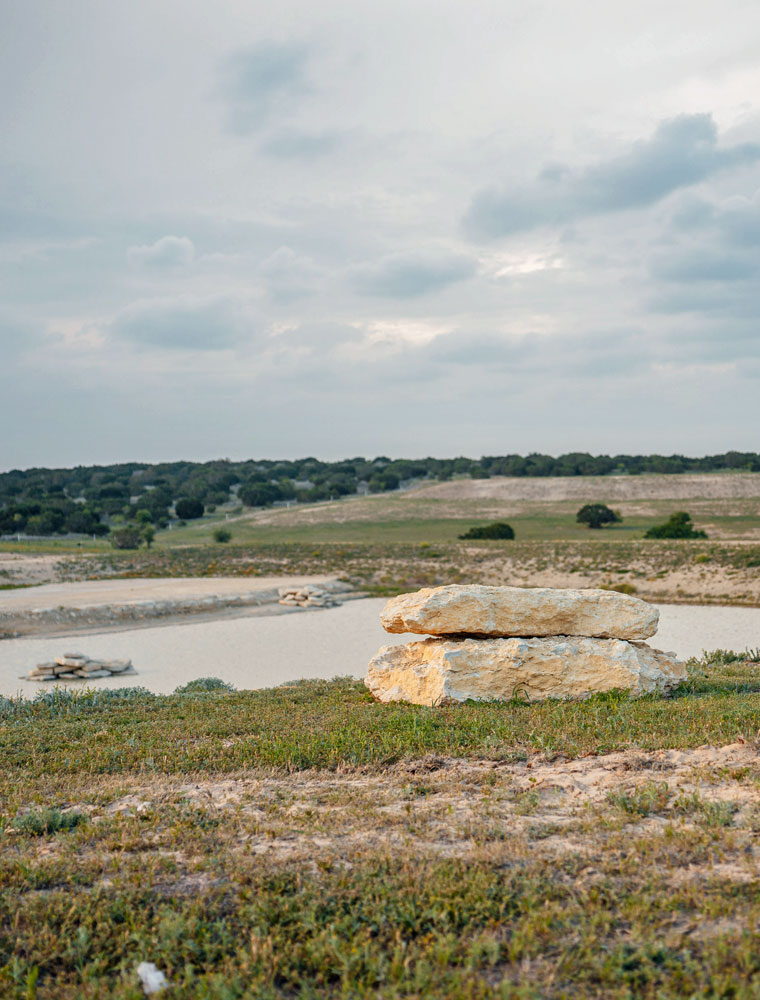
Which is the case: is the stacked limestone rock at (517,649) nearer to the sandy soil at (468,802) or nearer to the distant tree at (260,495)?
the sandy soil at (468,802)

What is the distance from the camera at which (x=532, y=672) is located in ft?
42.0

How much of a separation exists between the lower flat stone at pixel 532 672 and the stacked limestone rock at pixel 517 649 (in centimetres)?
2

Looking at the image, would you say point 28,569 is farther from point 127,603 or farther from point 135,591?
point 127,603

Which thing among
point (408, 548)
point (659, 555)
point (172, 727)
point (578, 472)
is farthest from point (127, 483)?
point (172, 727)

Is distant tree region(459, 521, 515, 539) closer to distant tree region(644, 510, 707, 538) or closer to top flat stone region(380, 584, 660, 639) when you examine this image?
distant tree region(644, 510, 707, 538)

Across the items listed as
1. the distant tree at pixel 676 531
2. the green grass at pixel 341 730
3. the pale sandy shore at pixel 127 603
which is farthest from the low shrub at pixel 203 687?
the distant tree at pixel 676 531

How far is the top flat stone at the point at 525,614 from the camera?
13.5 m

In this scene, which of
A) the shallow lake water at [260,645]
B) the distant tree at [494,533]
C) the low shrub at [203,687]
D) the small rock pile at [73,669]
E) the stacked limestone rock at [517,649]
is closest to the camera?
the stacked limestone rock at [517,649]

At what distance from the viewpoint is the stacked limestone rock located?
12.7 metres

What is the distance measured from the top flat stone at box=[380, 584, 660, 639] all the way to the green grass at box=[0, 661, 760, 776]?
1.60 metres

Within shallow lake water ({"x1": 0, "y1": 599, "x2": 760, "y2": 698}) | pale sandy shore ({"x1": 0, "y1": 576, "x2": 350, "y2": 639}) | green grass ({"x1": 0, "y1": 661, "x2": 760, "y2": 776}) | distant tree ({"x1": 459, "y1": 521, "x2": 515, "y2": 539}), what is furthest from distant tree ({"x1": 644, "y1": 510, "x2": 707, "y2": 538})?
green grass ({"x1": 0, "y1": 661, "x2": 760, "y2": 776})

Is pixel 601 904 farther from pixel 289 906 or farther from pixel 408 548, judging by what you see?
pixel 408 548

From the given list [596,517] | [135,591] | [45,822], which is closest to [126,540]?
[135,591]

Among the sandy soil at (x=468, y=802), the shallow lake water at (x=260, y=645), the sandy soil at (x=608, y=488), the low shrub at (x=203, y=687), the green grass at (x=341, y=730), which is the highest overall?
the sandy soil at (x=608, y=488)
